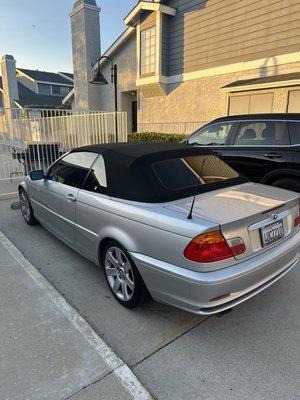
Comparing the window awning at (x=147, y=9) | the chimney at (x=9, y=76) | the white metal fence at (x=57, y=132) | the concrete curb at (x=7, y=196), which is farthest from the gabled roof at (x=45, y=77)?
the concrete curb at (x=7, y=196)

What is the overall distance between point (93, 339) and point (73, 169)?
2047mm

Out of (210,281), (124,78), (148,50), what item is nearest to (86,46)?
(124,78)

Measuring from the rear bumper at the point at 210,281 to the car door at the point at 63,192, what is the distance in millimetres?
1319

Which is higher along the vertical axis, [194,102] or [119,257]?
[194,102]

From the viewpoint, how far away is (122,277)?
297 centimetres

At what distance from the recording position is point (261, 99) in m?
9.91

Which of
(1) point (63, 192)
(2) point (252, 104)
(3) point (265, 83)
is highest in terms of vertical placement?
(3) point (265, 83)

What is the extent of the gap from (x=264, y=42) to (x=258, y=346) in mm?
9983

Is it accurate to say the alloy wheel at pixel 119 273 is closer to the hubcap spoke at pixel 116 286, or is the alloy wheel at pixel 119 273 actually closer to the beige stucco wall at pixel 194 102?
the hubcap spoke at pixel 116 286

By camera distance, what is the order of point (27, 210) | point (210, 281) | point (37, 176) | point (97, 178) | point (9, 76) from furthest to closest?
1. point (9, 76)
2. point (27, 210)
3. point (37, 176)
4. point (97, 178)
5. point (210, 281)

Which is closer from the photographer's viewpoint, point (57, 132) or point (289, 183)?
point (289, 183)

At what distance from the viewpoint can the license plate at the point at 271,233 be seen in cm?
255

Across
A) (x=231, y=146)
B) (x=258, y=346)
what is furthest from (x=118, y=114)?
(x=258, y=346)

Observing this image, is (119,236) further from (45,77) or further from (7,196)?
(45,77)
